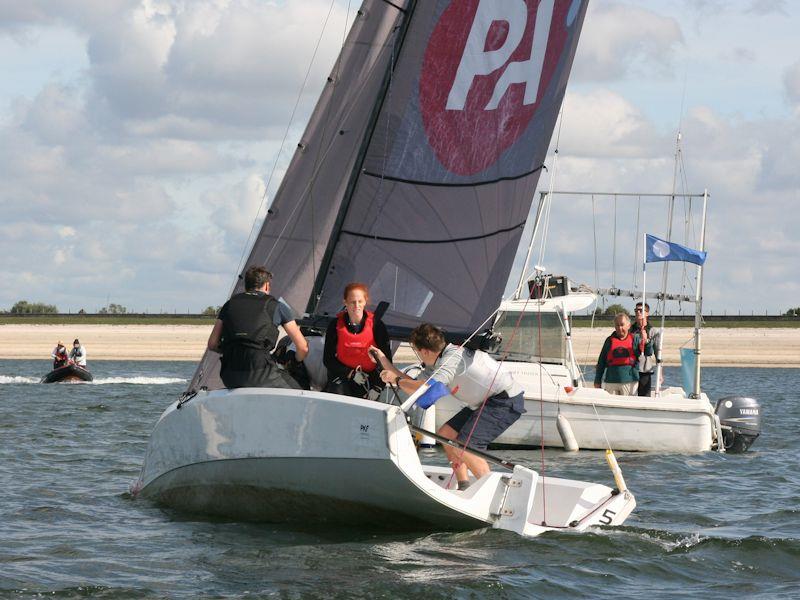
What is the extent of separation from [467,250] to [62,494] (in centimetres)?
445

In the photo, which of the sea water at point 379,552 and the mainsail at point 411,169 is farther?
the mainsail at point 411,169

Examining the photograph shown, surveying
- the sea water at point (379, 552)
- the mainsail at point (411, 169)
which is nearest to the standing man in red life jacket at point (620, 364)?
the sea water at point (379, 552)

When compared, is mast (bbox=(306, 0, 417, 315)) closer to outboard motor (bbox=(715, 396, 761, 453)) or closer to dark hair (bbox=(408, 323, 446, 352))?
dark hair (bbox=(408, 323, 446, 352))

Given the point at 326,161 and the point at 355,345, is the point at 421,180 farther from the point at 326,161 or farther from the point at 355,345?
the point at 355,345

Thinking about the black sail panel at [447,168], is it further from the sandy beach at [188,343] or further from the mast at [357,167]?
the sandy beach at [188,343]

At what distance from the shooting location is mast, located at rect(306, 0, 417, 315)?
11367 millimetres

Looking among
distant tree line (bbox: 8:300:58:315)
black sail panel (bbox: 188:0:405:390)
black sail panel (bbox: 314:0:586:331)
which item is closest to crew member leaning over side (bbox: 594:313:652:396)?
black sail panel (bbox: 314:0:586:331)

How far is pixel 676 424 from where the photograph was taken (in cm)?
1708

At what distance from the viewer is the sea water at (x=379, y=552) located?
8023mm

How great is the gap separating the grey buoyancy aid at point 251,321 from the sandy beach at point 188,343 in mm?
50140

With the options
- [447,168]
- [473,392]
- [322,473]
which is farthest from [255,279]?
[447,168]

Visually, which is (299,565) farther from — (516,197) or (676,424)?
(676,424)

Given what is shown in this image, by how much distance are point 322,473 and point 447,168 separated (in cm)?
393

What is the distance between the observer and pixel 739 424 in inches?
698
